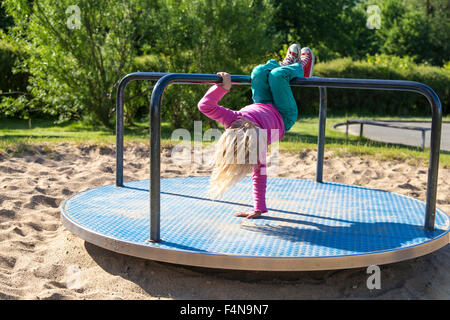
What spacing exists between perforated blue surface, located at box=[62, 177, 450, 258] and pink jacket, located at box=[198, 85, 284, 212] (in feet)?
0.76

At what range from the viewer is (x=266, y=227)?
267 cm

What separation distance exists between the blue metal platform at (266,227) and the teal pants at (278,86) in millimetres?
618

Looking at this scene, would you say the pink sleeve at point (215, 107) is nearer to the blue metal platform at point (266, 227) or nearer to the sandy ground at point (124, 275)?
the blue metal platform at point (266, 227)

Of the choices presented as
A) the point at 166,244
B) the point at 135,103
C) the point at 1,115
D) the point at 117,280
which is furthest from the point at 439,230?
the point at 1,115

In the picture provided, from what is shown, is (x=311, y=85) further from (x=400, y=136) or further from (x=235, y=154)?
(x=400, y=136)

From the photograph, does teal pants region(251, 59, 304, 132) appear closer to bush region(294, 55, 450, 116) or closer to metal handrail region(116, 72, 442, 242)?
metal handrail region(116, 72, 442, 242)

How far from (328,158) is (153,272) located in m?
3.39

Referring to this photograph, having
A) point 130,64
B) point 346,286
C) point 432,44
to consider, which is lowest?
point 346,286

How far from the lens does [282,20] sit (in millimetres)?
24109

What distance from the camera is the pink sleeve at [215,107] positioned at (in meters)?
2.45

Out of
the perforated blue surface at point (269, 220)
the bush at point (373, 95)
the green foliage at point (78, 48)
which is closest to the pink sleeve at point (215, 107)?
the perforated blue surface at point (269, 220)

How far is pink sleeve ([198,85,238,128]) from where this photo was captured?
2.45 meters

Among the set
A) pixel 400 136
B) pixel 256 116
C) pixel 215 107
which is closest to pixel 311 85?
pixel 256 116

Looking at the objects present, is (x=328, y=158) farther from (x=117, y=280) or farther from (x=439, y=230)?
(x=117, y=280)
